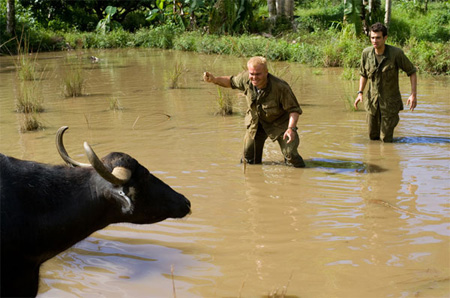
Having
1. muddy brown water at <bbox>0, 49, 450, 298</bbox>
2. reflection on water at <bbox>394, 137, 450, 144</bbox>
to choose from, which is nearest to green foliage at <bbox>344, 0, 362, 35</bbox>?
muddy brown water at <bbox>0, 49, 450, 298</bbox>

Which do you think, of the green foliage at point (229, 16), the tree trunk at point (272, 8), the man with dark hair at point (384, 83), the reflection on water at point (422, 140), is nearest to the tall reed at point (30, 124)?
the man with dark hair at point (384, 83)

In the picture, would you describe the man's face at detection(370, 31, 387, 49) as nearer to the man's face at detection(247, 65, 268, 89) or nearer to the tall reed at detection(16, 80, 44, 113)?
the man's face at detection(247, 65, 268, 89)

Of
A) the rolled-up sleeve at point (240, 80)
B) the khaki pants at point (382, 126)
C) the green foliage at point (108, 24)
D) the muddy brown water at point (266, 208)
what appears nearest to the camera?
the muddy brown water at point (266, 208)

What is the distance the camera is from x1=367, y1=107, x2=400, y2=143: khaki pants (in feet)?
26.0

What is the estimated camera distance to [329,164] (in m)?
7.25

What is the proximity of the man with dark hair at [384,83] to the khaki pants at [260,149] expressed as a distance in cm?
141

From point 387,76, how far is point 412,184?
1.99 meters

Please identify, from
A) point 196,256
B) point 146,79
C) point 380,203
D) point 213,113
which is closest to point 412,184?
point 380,203

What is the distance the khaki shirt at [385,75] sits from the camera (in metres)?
7.71

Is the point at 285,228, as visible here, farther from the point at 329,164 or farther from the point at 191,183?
the point at 329,164

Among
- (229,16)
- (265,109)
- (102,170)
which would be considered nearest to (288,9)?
(229,16)

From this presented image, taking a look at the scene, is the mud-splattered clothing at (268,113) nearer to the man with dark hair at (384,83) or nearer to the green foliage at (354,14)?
the man with dark hair at (384,83)

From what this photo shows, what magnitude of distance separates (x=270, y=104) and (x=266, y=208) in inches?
56.3

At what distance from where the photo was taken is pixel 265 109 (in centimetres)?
675
